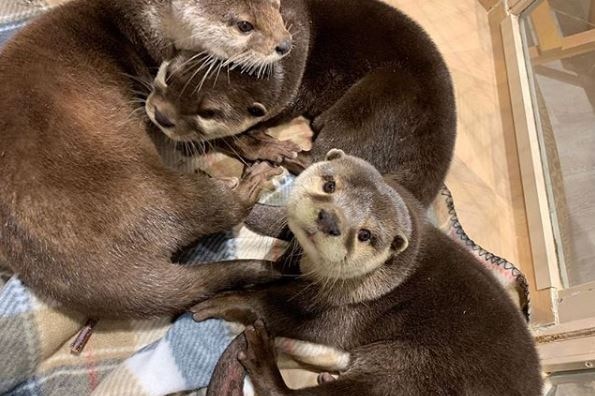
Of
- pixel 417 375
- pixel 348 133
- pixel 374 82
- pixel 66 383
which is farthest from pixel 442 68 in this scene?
pixel 66 383

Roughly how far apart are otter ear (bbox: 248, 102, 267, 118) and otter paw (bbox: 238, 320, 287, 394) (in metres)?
0.64

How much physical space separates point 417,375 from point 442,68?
3.36ft

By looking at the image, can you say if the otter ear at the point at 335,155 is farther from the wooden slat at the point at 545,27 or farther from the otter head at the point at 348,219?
the wooden slat at the point at 545,27

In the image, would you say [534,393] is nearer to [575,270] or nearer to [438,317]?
[438,317]

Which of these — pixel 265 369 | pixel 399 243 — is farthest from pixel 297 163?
pixel 265 369

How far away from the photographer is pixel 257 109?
2.05 metres

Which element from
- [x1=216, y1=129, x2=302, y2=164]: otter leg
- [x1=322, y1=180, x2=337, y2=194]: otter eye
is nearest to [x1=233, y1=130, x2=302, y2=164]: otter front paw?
[x1=216, y1=129, x2=302, y2=164]: otter leg

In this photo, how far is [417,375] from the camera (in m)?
1.76

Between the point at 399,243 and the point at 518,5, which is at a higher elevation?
the point at 518,5

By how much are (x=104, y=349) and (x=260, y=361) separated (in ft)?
1.50

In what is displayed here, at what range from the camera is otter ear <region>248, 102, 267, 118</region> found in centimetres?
204

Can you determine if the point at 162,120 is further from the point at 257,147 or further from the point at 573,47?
the point at 573,47

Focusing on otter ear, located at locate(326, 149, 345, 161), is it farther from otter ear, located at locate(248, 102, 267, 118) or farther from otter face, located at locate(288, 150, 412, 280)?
otter ear, located at locate(248, 102, 267, 118)

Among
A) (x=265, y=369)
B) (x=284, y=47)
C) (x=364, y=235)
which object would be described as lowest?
(x=265, y=369)
